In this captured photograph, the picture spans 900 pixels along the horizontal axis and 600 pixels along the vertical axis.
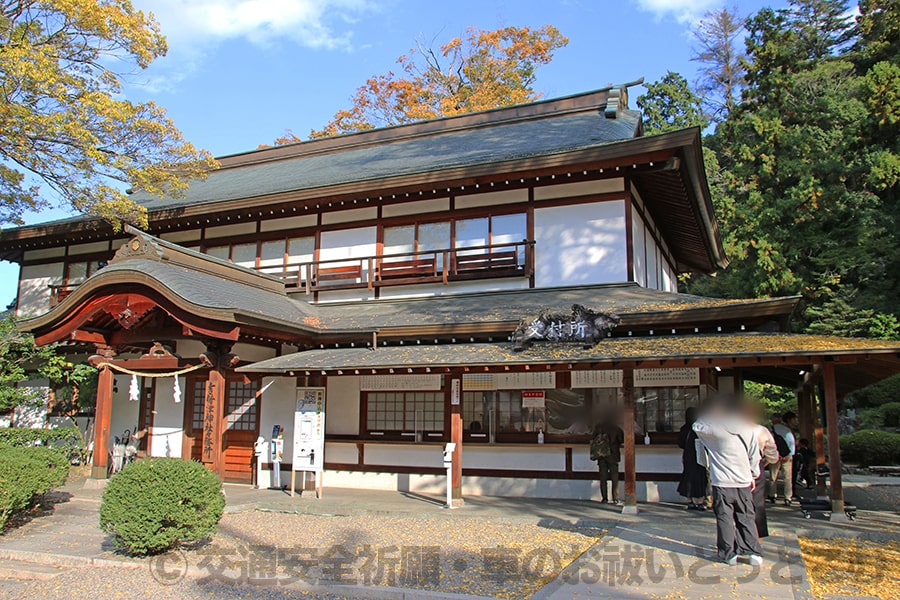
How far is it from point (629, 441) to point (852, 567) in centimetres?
387

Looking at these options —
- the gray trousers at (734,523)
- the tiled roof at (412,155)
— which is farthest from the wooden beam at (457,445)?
the gray trousers at (734,523)

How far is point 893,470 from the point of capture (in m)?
17.6

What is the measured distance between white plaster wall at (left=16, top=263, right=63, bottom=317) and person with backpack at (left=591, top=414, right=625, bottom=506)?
16.2 m

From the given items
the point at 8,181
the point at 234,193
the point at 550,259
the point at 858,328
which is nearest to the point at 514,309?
the point at 550,259

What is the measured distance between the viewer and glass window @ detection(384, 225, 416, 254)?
1562 centimetres

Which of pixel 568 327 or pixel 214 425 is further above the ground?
pixel 568 327

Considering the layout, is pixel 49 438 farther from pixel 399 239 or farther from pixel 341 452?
pixel 399 239

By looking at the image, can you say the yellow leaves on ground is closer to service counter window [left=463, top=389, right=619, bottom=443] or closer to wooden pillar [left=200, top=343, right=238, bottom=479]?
service counter window [left=463, top=389, right=619, bottom=443]

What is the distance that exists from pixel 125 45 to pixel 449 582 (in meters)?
13.5

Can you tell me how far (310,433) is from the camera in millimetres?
12617

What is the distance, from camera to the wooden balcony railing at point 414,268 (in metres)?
14.5

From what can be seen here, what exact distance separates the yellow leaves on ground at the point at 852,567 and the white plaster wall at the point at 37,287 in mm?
19815

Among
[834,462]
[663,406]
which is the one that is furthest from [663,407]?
[834,462]

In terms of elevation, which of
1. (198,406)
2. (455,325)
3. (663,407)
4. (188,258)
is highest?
(188,258)
